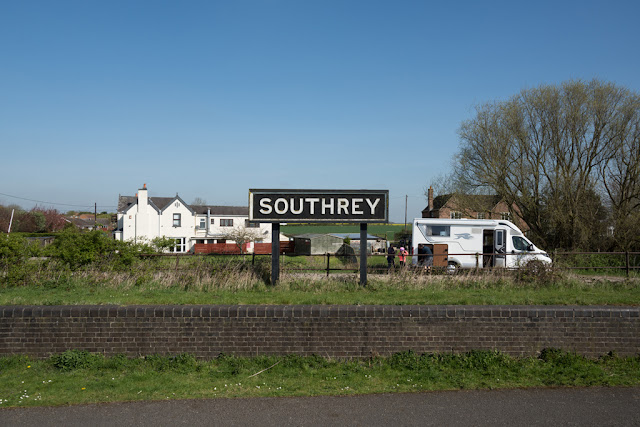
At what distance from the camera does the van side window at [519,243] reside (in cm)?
2098

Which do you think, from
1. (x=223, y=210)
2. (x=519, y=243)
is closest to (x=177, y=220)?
(x=223, y=210)

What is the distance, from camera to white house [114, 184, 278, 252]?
55906 millimetres

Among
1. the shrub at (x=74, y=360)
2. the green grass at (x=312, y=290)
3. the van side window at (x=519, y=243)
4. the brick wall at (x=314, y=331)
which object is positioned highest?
the van side window at (x=519, y=243)

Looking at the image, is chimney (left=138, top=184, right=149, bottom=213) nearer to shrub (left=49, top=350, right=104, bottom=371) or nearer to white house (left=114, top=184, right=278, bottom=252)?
white house (left=114, top=184, right=278, bottom=252)

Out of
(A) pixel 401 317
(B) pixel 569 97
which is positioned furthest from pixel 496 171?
(A) pixel 401 317

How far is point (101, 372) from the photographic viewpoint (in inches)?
283

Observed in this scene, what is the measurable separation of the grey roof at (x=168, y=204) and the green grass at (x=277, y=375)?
51.9 m

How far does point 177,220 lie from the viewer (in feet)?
191

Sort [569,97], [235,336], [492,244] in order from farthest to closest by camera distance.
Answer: [569,97] → [492,244] → [235,336]

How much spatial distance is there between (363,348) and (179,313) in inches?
121

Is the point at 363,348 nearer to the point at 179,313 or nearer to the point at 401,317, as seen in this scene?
the point at 401,317

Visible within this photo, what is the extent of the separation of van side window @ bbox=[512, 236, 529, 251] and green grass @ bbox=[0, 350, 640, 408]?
1406cm

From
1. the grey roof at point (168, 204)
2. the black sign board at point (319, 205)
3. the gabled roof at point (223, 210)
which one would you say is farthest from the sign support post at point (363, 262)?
the gabled roof at point (223, 210)

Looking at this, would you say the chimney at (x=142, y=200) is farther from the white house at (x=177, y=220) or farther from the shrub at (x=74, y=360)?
the shrub at (x=74, y=360)
